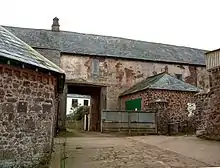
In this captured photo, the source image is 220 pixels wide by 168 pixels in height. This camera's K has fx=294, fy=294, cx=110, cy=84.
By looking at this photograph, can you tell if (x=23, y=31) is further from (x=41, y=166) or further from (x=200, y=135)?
(x=41, y=166)

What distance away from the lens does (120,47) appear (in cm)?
2819

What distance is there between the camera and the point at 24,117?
27.7 feet

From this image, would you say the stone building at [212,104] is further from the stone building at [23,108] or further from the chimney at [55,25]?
the chimney at [55,25]

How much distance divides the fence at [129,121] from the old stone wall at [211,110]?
4.49 meters

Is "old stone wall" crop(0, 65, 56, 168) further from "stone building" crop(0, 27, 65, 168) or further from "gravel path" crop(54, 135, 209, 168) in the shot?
"gravel path" crop(54, 135, 209, 168)

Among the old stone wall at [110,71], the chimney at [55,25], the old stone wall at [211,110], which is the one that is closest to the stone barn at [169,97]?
the old stone wall at [110,71]

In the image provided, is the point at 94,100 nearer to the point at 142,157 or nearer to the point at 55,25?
the point at 55,25

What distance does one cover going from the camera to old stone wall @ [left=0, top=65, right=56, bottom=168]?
786 centimetres

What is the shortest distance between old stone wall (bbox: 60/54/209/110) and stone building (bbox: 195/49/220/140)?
1117 centimetres

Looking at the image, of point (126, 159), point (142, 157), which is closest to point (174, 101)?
point (142, 157)

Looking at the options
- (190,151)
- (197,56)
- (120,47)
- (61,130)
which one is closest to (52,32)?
(120,47)

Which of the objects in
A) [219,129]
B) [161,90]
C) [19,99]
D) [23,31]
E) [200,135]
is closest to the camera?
[19,99]

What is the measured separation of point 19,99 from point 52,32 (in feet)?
68.2

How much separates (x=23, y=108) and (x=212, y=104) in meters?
9.88
